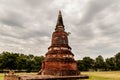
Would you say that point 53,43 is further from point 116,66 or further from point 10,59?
point 116,66

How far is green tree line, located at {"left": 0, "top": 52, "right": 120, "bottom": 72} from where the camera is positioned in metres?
64.1

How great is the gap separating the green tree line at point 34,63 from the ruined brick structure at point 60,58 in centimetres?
4166

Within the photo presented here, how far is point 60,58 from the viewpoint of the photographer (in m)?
24.7

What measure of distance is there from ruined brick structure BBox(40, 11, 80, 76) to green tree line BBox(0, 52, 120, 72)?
41.7m

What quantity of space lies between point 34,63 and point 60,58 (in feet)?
154

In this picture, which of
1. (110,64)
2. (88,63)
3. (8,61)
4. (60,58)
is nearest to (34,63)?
(8,61)

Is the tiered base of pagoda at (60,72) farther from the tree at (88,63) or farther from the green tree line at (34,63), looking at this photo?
the tree at (88,63)

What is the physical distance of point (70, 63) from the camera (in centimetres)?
2480

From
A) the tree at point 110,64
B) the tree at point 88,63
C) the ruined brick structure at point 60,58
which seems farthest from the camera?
the tree at point 110,64

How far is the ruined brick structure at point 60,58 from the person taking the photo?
2397 centimetres

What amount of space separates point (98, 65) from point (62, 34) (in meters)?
65.3

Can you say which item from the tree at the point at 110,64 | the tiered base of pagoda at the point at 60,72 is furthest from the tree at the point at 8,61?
the tree at the point at 110,64

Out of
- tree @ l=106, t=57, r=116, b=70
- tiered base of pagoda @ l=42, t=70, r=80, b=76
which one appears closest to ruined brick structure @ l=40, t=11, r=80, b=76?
tiered base of pagoda @ l=42, t=70, r=80, b=76

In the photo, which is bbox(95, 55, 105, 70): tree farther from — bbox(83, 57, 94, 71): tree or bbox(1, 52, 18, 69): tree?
bbox(1, 52, 18, 69): tree
